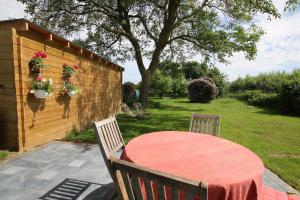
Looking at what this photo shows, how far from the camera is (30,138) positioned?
4.86m

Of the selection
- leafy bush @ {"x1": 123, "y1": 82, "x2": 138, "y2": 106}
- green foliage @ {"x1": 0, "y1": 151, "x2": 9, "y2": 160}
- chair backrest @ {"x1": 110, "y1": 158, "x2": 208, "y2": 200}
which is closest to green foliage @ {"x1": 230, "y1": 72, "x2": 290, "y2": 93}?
leafy bush @ {"x1": 123, "y1": 82, "x2": 138, "y2": 106}

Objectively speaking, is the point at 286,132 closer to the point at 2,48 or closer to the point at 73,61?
the point at 73,61

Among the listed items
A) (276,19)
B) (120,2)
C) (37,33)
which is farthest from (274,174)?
(120,2)

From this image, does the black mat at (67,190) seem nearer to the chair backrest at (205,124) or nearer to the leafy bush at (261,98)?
the chair backrest at (205,124)

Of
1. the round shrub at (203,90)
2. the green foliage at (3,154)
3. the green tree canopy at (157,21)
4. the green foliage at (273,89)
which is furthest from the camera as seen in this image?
the round shrub at (203,90)

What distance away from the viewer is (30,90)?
4789 millimetres

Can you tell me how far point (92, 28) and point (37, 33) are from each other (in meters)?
8.45

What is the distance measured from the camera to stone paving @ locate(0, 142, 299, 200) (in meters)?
3.12

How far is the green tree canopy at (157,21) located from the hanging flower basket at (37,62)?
281 inches

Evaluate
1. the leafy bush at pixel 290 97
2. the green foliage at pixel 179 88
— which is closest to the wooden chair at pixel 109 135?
the leafy bush at pixel 290 97

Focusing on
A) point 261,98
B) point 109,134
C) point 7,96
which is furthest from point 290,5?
point 261,98

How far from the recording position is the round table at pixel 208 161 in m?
1.82

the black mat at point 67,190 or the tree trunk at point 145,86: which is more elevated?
the tree trunk at point 145,86

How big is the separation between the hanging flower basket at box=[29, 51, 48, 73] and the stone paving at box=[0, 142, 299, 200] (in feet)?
5.67
